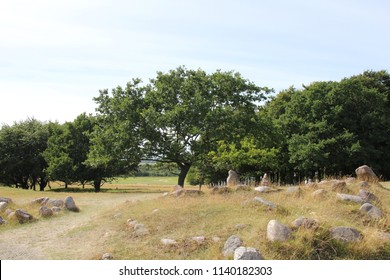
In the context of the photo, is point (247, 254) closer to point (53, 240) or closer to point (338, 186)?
point (53, 240)

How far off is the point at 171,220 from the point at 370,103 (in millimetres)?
39674

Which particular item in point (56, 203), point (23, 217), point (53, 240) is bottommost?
point (53, 240)

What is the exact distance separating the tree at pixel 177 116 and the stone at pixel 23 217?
14.2 meters

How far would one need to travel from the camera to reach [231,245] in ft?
40.8

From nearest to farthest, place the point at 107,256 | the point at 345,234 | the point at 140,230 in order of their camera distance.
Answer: the point at 107,256
the point at 345,234
the point at 140,230

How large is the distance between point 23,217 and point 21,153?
1678 inches

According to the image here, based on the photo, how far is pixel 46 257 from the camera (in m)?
13.5

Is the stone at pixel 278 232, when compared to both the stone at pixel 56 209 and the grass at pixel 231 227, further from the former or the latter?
the stone at pixel 56 209

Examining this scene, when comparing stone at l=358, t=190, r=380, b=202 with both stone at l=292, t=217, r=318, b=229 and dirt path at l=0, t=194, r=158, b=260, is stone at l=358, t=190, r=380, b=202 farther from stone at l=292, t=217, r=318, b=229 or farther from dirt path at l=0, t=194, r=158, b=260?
dirt path at l=0, t=194, r=158, b=260

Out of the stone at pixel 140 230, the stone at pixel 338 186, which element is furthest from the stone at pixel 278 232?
the stone at pixel 338 186

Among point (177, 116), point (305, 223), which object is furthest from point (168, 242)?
point (177, 116)

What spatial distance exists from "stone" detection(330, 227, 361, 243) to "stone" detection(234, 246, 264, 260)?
3.06 m

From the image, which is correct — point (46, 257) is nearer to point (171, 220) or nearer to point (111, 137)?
point (171, 220)

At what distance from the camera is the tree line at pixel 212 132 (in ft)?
115
